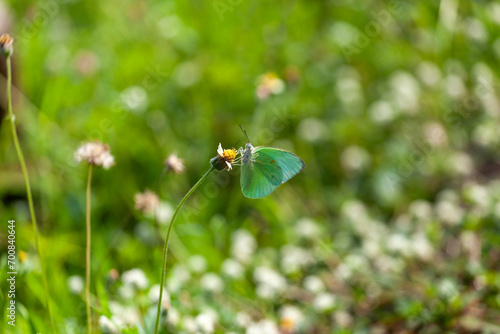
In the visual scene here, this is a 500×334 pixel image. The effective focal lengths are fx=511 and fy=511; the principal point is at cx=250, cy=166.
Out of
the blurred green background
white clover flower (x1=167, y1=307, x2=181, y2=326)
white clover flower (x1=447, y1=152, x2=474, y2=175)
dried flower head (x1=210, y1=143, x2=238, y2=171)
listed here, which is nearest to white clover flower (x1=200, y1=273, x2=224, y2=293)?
the blurred green background

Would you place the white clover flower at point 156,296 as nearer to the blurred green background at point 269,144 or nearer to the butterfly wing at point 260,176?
the blurred green background at point 269,144

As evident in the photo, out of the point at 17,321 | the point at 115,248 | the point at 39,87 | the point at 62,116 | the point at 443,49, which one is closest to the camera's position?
the point at 17,321

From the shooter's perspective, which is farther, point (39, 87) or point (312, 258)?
point (39, 87)

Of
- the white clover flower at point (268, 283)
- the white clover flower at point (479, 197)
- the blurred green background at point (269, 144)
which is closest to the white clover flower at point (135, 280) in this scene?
the blurred green background at point (269, 144)

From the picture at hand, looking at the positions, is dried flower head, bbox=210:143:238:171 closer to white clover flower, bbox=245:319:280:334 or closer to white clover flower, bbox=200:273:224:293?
white clover flower, bbox=245:319:280:334

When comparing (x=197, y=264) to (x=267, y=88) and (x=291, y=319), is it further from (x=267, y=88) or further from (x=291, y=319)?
(x=267, y=88)

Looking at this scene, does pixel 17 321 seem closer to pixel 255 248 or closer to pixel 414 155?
pixel 255 248

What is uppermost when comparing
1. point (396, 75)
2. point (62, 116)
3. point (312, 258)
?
point (396, 75)

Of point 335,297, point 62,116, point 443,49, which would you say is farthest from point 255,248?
point 443,49

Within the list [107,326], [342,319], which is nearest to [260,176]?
[107,326]
